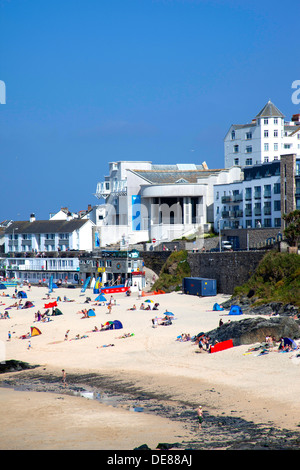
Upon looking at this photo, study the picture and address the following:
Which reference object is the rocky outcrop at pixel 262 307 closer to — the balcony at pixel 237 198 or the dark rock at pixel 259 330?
the dark rock at pixel 259 330

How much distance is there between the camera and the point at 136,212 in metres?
73.0

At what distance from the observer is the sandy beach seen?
21.6 meters

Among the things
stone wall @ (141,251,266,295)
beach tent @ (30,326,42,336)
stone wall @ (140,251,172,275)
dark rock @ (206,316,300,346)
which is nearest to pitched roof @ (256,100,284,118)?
stone wall @ (140,251,172,275)

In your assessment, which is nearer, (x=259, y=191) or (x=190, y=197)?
(x=259, y=191)

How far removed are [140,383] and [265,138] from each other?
47469mm

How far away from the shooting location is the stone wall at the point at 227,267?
156 ft

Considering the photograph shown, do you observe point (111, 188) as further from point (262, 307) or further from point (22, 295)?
point (262, 307)

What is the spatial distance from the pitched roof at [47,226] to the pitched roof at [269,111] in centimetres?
2496

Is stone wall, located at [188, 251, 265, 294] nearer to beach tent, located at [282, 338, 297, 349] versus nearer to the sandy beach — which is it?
the sandy beach

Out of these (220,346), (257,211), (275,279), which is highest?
(257,211)

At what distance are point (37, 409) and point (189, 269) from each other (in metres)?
32.0

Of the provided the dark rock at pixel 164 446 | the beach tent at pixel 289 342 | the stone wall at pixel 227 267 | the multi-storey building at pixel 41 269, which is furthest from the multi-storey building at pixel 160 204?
the dark rock at pixel 164 446

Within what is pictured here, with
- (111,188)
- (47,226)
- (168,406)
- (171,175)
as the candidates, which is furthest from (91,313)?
(47,226)

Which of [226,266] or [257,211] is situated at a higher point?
[257,211]
